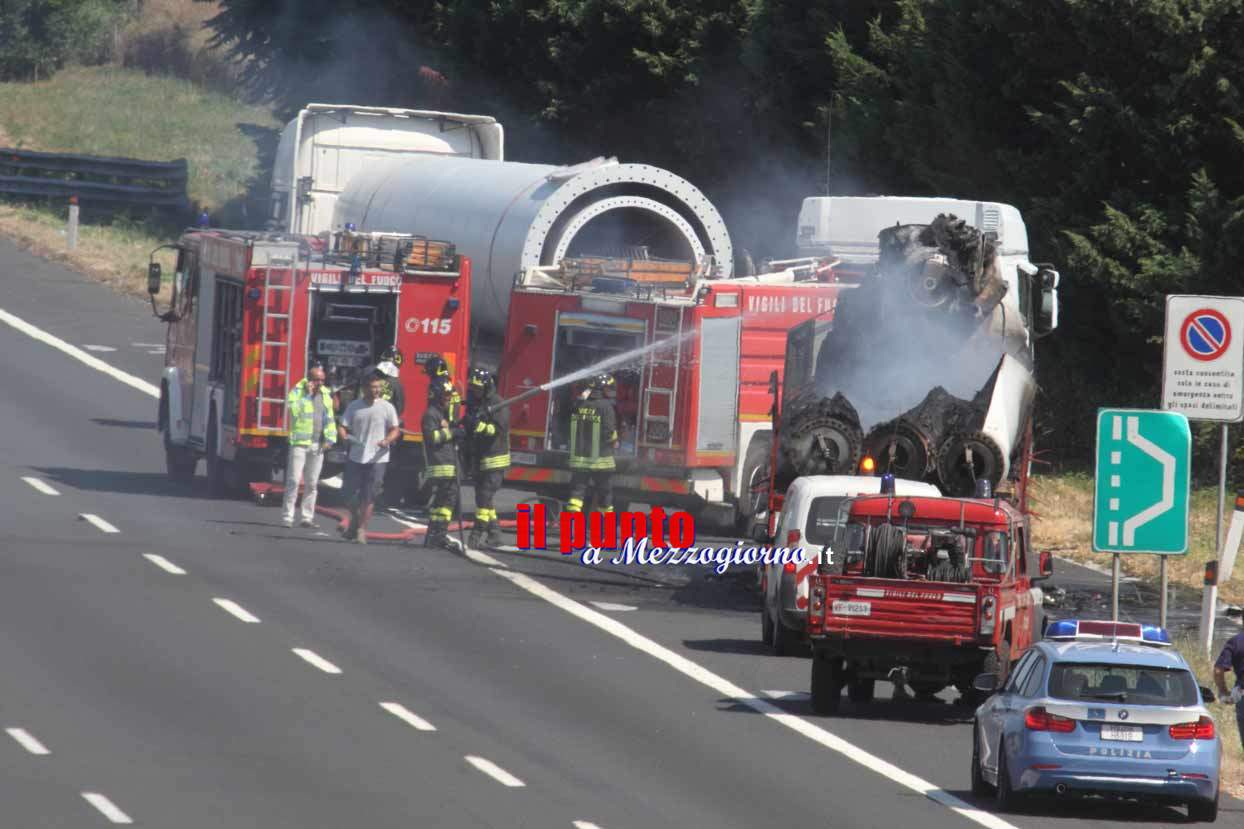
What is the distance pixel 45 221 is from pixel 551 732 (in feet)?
115

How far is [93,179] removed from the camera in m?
51.2

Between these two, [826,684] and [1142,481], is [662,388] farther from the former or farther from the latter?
[1142,481]

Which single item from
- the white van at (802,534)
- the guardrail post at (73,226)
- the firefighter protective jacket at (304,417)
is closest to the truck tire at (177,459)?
the firefighter protective jacket at (304,417)

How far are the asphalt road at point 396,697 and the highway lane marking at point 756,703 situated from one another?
0.12 feet

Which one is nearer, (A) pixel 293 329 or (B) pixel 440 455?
(B) pixel 440 455

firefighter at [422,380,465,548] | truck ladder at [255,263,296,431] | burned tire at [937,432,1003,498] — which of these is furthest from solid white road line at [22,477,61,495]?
burned tire at [937,432,1003,498]

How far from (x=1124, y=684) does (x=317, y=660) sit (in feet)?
21.1

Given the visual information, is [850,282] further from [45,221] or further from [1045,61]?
[45,221]

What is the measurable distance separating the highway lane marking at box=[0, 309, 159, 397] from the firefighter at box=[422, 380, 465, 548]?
1136cm

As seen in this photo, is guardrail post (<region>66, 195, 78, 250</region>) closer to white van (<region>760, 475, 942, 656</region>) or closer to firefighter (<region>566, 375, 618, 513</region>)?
firefighter (<region>566, 375, 618, 513</region>)

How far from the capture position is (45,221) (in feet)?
159

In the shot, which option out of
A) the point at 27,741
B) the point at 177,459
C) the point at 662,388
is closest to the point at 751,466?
the point at 662,388

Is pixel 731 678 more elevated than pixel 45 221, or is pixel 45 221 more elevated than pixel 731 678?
pixel 45 221

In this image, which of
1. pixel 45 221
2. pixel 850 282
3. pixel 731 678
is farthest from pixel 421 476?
pixel 45 221
